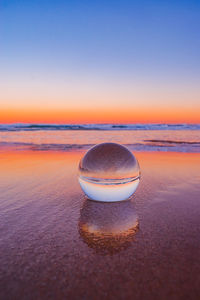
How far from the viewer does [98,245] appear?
72.2 inches

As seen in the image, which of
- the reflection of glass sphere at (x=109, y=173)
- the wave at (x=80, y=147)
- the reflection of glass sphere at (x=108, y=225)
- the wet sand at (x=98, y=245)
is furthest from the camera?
the wave at (x=80, y=147)

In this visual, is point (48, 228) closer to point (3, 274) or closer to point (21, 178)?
point (3, 274)

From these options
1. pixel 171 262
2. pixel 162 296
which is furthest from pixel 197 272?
pixel 162 296

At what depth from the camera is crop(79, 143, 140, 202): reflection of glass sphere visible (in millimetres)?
2633

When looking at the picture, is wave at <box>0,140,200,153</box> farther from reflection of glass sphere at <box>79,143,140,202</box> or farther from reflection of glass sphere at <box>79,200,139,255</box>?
reflection of glass sphere at <box>79,200,139,255</box>

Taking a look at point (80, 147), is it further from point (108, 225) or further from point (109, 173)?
point (108, 225)

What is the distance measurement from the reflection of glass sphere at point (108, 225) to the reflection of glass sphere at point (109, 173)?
0.48ft

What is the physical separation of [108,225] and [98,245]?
38cm

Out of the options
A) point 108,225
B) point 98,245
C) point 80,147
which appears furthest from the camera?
point 80,147

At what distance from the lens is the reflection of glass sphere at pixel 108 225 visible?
185 cm

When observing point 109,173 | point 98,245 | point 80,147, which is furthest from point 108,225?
point 80,147

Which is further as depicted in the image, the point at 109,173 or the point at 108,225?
the point at 109,173

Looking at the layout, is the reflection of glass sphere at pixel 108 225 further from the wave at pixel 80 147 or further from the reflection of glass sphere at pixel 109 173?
the wave at pixel 80 147

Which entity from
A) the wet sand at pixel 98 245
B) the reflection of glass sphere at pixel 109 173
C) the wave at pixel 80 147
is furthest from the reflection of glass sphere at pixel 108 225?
the wave at pixel 80 147
